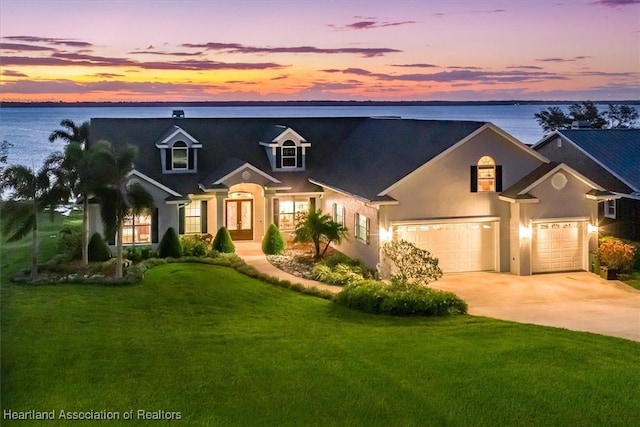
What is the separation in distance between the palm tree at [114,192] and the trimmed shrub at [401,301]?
6507 millimetres

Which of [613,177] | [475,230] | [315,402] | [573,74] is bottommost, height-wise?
[315,402]

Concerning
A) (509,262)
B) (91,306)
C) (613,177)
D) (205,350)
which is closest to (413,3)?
(205,350)

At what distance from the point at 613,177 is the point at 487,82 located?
8.25 m

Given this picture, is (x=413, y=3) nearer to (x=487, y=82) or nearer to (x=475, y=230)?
(x=487, y=82)

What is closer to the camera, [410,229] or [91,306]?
[91,306]

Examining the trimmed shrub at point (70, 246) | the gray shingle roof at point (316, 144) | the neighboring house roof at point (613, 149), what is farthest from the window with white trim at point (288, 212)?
the neighboring house roof at point (613, 149)

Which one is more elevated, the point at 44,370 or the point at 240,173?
the point at 240,173

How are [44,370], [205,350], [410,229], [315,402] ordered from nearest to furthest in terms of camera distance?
[315,402]
[44,370]
[205,350]
[410,229]

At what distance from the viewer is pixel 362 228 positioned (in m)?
24.4

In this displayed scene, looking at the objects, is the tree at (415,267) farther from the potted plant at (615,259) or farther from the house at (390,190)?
the potted plant at (615,259)

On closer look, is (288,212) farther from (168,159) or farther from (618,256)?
(618,256)

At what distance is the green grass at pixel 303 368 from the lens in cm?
922

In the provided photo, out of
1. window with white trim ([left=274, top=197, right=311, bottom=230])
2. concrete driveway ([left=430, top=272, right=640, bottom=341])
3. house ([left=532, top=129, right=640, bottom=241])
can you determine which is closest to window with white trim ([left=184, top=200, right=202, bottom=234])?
window with white trim ([left=274, top=197, right=311, bottom=230])

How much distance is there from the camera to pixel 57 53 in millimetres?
10039
